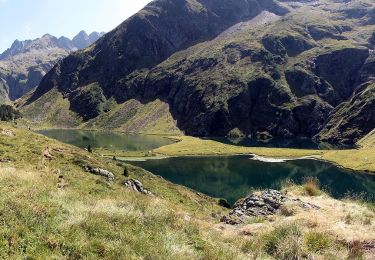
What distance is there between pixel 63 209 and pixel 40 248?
321 cm

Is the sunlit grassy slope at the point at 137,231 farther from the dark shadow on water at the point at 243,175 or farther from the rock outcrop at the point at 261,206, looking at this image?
the dark shadow on water at the point at 243,175

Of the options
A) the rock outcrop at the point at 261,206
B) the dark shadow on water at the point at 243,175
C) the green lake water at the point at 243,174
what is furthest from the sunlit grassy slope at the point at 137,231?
the dark shadow on water at the point at 243,175

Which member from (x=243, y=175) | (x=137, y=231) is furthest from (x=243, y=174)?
(x=137, y=231)

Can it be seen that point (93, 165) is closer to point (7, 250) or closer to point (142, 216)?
point (142, 216)

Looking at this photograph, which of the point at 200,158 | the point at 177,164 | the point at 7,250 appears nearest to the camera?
the point at 7,250

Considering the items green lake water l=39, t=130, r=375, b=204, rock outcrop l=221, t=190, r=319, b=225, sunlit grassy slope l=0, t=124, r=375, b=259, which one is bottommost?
green lake water l=39, t=130, r=375, b=204

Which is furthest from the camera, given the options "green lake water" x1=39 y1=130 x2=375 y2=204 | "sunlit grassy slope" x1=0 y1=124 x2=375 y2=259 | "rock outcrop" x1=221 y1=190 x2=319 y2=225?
"green lake water" x1=39 y1=130 x2=375 y2=204

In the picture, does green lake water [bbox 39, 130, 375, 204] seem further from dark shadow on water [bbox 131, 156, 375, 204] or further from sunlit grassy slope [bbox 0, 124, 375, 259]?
sunlit grassy slope [bbox 0, 124, 375, 259]

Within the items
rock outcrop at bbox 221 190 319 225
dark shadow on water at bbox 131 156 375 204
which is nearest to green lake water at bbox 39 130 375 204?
dark shadow on water at bbox 131 156 375 204

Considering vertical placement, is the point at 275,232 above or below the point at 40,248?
below

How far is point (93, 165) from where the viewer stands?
66312 mm

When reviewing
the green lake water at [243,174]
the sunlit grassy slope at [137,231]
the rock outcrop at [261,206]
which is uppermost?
the sunlit grassy slope at [137,231]

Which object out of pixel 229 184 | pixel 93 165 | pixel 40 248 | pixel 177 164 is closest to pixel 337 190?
pixel 229 184

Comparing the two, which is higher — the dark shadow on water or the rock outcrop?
the rock outcrop
